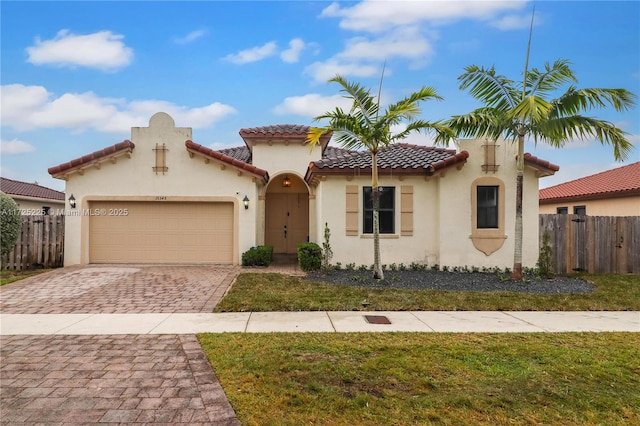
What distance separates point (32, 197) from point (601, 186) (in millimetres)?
28774

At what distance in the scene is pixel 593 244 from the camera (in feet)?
38.7

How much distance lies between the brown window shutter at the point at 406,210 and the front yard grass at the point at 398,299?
3643 millimetres

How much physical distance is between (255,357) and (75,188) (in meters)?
11.6

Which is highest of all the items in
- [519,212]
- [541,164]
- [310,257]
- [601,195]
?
[541,164]

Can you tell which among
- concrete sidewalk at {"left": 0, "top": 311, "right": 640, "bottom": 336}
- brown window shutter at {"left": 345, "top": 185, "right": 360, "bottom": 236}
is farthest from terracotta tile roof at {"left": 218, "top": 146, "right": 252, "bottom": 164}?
concrete sidewalk at {"left": 0, "top": 311, "right": 640, "bottom": 336}

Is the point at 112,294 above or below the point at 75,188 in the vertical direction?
below

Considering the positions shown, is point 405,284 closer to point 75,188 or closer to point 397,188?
point 397,188

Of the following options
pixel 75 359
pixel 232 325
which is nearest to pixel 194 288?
pixel 232 325

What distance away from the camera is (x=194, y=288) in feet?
28.9

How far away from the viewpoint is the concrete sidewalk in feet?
18.2

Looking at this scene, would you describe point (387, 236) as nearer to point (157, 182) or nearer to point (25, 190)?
point (157, 182)

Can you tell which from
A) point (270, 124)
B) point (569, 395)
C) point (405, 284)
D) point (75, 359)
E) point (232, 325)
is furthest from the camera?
point (270, 124)

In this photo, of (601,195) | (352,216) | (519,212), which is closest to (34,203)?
(352,216)

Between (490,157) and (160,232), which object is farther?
(160,232)
